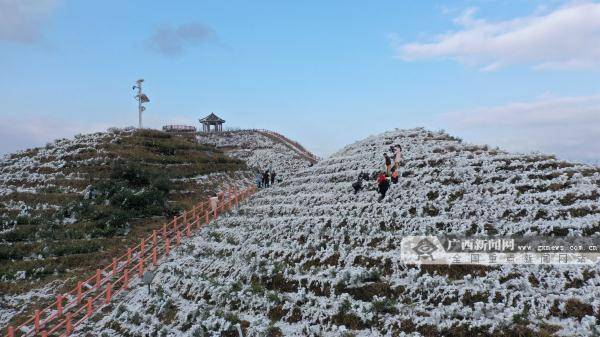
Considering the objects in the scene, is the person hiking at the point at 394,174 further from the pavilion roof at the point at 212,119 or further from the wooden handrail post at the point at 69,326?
the pavilion roof at the point at 212,119

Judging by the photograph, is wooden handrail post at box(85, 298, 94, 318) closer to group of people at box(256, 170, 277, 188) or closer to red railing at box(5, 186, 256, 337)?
red railing at box(5, 186, 256, 337)

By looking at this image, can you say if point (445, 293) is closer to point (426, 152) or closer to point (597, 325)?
point (597, 325)

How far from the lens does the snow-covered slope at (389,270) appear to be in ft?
38.9

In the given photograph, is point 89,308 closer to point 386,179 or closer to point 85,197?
point 386,179

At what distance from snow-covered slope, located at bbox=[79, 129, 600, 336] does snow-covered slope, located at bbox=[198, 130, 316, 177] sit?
801 inches

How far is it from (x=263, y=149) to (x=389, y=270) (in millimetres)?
48466

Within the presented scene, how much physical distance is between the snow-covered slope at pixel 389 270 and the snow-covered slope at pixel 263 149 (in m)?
20.4

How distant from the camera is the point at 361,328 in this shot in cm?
1260

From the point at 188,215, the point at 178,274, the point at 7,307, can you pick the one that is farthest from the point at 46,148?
the point at 178,274

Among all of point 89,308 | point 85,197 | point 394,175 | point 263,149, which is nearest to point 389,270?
point 394,175

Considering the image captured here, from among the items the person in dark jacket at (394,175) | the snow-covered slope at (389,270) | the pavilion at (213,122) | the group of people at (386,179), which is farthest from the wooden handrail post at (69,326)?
the pavilion at (213,122)

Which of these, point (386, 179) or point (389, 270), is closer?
point (389, 270)

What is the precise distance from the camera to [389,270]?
49.1 ft

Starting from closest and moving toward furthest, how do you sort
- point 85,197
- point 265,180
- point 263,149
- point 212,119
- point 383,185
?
point 383,185
point 85,197
point 265,180
point 263,149
point 212,119
